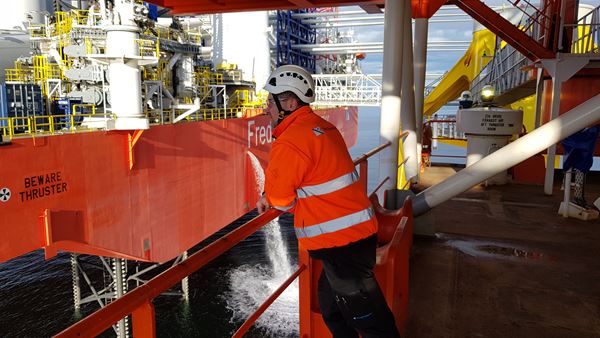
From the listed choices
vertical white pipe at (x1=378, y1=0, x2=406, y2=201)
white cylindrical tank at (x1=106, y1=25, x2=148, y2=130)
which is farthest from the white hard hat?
white cylindrical tank at (x1=106, y1=25, x2=148, y2=130)

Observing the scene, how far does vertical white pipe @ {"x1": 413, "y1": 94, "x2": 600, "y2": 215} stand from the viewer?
3633 mm

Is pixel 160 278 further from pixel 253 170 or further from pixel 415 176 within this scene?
pixel 253 170

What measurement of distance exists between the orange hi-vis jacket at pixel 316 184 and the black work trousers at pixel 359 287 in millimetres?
64

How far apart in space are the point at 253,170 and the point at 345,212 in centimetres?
1362

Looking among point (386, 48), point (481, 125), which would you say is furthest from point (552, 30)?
point (386, 48)

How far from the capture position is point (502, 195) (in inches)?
289

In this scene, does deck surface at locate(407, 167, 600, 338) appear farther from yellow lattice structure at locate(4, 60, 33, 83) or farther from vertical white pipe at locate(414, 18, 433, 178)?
yellow lattice structure at locate(4, 60, 33, 83)

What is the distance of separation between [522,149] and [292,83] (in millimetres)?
2779

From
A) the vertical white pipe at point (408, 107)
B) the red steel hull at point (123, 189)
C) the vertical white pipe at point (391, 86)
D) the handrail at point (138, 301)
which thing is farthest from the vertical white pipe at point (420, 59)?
the handrail at point (138, 301)

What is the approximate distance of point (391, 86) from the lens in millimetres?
5047

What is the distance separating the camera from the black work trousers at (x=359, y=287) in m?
2.04

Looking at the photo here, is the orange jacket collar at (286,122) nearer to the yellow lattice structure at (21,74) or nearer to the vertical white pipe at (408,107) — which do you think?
the vertical white pipe at (408,107)

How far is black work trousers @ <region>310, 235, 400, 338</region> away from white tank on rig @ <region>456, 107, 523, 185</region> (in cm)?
665

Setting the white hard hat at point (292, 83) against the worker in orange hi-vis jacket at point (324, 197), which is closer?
the worker in orange hi-vis jacket at point (324, 197)
